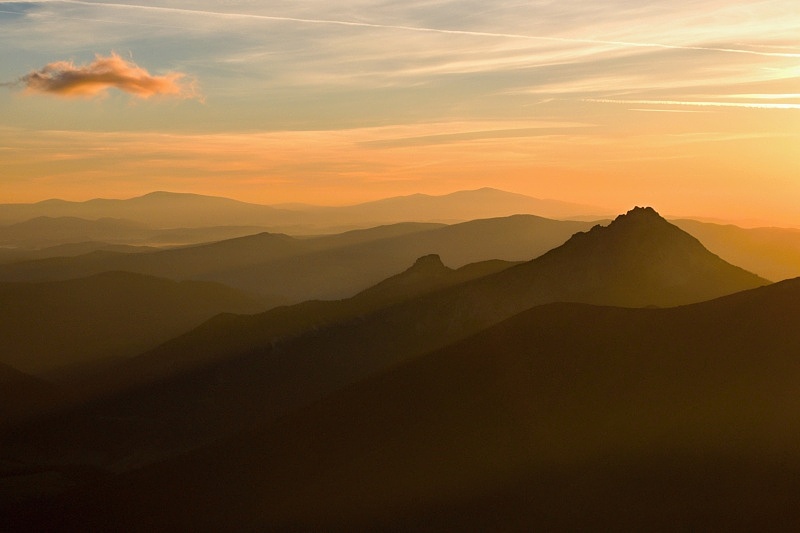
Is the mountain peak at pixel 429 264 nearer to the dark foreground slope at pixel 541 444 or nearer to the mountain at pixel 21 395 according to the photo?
the mountain at pixel 21 395

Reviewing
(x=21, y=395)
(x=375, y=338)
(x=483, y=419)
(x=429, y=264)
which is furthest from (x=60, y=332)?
(x=483, y=419)

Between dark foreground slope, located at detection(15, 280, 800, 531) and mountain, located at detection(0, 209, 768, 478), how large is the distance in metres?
25.0

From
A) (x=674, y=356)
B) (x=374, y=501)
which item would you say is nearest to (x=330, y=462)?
(x=374, y=501)

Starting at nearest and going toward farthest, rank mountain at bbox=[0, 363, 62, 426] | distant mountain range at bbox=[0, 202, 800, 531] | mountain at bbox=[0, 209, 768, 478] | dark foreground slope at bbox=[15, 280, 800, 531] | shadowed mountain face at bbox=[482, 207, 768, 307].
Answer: dark foreground slope at bbox=[15, 280, 800, 531] < distant mountain range at bbox=[0, 202, 800, 531] < mountain at bbox=[0, 209, 768, 478] < shadowed mountain face at bbox=[482, 207, 768, 307] < mountain at bbox=[0, 363, 62, 426]

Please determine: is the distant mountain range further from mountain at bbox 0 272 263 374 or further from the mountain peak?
mountain at bbox 0 272 263 374

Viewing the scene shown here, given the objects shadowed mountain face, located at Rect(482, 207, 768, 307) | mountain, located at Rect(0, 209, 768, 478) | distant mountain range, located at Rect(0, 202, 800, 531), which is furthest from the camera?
shadowed mountain face, located at Rect(482, 207, 768, 307)

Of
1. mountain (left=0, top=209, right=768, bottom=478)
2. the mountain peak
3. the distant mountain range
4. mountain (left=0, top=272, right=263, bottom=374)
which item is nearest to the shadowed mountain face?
mountain (left=0, top=209, right=768, bottom=478)

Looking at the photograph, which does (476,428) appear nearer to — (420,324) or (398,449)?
(398,449)

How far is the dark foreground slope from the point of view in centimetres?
4116

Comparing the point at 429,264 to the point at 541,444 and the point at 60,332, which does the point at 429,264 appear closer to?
the point at 541,444

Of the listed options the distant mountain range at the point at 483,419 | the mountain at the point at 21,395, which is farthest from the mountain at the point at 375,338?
the mountain at the point at 21,395

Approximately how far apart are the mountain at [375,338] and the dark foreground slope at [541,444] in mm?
24965

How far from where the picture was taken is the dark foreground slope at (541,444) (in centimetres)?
4116

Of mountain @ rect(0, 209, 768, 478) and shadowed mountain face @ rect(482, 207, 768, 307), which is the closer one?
mountain @ rect(0, 209, 768, 478)
